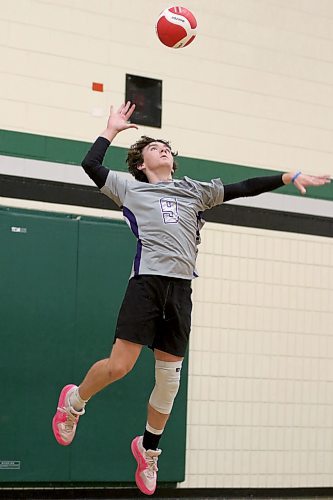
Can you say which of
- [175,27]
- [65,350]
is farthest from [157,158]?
[65,350]

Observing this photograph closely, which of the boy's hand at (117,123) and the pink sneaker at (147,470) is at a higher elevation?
the boy's hand at (117,123)

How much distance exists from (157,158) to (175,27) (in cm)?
90

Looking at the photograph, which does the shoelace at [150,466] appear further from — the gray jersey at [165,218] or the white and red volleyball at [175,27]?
the white and red volleyball at [175,27]

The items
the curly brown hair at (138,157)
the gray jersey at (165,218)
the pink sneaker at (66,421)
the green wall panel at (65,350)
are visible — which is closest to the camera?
the gray jersey at (165,218)

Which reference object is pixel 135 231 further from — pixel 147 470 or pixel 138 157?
pixel 147 470

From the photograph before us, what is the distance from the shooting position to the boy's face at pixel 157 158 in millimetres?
5590

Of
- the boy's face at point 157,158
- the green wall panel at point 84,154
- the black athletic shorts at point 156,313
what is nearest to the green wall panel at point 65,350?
the green wall panel at point 84,154

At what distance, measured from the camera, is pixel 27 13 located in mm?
7594

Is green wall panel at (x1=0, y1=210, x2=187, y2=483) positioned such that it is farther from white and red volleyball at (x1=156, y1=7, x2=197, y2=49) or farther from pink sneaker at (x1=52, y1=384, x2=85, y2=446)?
white and red volleyball at (x1=156, y1=7, x2=197, y2=49)

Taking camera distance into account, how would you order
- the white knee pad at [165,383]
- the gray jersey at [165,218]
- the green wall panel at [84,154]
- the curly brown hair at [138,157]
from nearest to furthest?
the gray jersey at [165,218] < the white knee pad at [165,383] < the curly brown hair at [138,157] < the green wall panel at [84,154]

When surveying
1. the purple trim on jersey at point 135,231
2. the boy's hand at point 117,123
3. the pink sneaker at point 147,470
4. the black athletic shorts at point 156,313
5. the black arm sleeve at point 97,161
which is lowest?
the pink sneaker at point 147,470

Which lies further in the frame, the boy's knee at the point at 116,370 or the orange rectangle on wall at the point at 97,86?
the orange rectangle on wall at the point at 97,86

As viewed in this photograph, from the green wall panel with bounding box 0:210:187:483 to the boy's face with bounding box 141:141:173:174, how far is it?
2.00m

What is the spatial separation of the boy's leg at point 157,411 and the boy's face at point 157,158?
116cm
